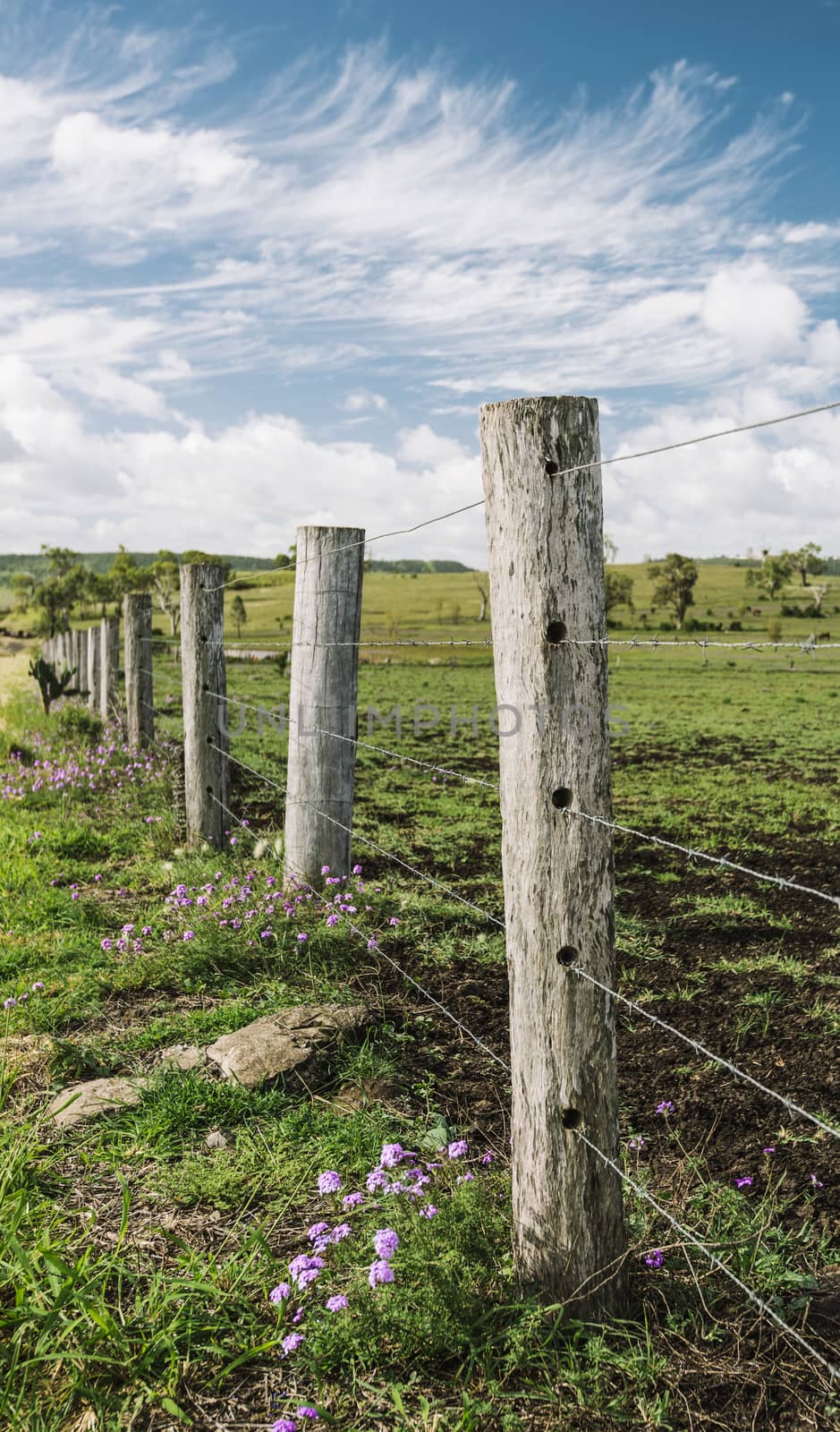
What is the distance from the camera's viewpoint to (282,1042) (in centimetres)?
351

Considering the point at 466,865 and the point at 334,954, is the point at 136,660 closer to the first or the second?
the point at 466,865

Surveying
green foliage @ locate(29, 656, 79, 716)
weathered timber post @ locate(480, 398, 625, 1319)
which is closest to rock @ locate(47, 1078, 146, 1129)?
weathered timber post @ locate(480, 398, 625, 1319)

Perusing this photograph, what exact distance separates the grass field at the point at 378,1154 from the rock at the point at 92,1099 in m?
0.07

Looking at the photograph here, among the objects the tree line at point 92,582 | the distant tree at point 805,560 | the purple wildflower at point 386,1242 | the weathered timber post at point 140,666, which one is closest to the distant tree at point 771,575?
the distant tree at point 805,560

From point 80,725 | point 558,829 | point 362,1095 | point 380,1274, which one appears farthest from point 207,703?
point 80,725

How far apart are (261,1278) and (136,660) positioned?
307 inches

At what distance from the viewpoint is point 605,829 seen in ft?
7.54

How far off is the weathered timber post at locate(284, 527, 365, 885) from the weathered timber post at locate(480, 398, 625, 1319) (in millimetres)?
2678

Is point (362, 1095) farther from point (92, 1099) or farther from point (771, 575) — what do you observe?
point (771, 575)

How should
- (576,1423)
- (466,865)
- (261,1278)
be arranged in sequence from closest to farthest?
(576,1423), (261,1278), (466,865)

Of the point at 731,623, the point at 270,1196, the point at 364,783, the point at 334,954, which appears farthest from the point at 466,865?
the point at 731,623

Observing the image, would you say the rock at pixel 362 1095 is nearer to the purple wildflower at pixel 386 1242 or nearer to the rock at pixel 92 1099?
the rock at pixel 92 1099

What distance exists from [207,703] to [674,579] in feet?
245

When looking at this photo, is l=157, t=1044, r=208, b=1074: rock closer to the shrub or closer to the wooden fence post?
the shrub
